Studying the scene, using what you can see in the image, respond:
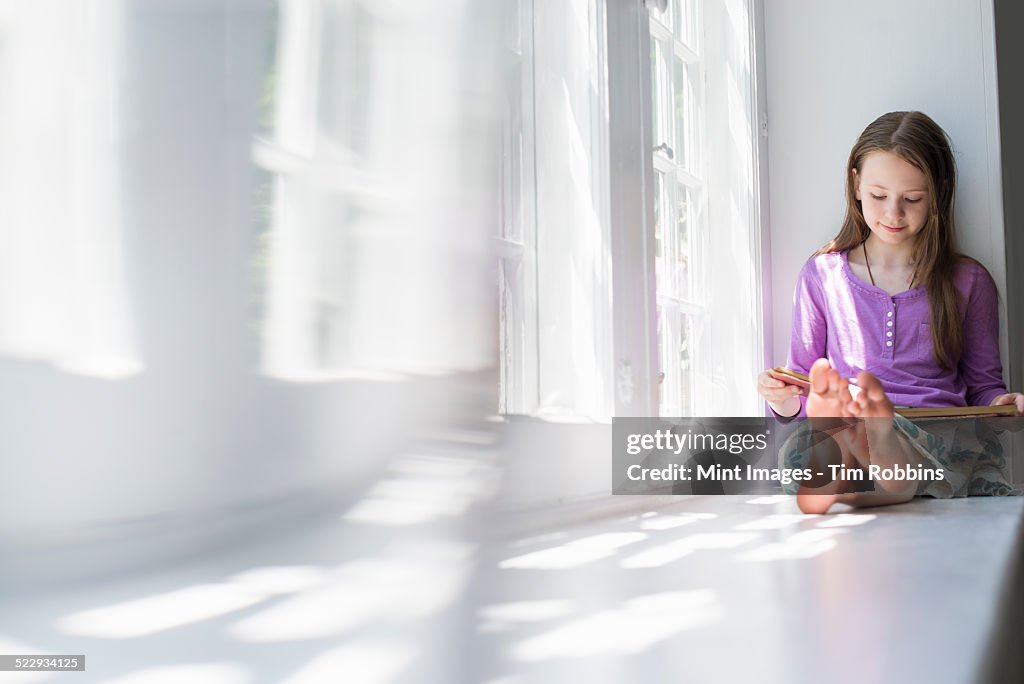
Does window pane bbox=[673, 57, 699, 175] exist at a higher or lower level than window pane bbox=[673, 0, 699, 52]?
lower

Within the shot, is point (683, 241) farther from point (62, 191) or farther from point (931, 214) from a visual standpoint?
point (62, 191)

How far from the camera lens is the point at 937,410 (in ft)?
4.46

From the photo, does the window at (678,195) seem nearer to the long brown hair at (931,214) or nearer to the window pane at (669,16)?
the window pane at (669,16)

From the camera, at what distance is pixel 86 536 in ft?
1.67

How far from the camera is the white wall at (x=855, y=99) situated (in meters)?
1.66

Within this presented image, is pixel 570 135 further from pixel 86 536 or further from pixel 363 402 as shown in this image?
pixel 86 536

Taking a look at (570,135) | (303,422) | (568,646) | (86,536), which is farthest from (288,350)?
(570,135)

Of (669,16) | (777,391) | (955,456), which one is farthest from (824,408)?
(669,16)

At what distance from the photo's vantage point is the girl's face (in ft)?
5.05

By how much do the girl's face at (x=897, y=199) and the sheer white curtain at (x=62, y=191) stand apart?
1.36 metres

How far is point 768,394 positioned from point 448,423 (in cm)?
79

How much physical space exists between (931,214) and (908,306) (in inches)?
6.8

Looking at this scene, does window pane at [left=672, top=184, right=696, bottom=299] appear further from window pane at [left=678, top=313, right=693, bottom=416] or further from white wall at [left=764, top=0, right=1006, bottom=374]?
white wall at [left=764, top=0, right=1006, bottom=374]

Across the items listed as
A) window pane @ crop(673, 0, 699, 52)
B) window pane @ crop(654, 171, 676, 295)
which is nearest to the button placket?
window pane @ crop(654, 171, 676, 295)
